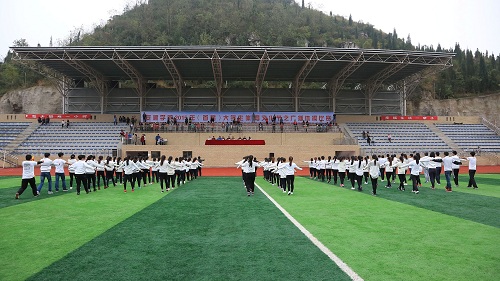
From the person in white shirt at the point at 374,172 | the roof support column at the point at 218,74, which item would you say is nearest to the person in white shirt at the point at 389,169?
the person in white shirt at the point at 374,172

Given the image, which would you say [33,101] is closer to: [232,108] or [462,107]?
[232,108]

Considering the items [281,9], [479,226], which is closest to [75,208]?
[479,226]

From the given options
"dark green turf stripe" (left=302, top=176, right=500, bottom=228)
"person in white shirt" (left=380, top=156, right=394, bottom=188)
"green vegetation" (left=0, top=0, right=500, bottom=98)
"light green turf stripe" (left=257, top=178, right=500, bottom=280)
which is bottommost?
"dark green turf stripe" (left=302, top=176, right=500, bottom=228)

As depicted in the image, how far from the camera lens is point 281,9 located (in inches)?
4040

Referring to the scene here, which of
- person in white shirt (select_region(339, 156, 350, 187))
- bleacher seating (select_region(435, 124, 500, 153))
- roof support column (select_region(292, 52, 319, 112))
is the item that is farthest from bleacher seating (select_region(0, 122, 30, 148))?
bleacher seating (select_region(435, 124, 500, 153))

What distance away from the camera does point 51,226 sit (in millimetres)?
7695

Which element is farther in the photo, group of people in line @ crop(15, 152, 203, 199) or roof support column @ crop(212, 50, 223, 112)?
roof support column @ crop(212, 50, 223, 112)

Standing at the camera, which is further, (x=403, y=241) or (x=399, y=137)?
Answer: (x=399, y=137)

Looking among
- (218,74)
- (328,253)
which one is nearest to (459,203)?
(328,253)

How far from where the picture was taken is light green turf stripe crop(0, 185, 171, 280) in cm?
517

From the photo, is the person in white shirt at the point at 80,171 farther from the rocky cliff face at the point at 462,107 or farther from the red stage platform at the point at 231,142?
the rocky cliff face at the point at 462,107

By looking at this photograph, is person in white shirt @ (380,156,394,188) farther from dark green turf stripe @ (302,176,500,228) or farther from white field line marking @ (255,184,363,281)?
white field line marking @ (255,184,363,281)

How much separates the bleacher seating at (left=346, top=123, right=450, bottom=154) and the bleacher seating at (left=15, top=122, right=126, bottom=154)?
89.6 feet

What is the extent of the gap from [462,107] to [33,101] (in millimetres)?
84921
